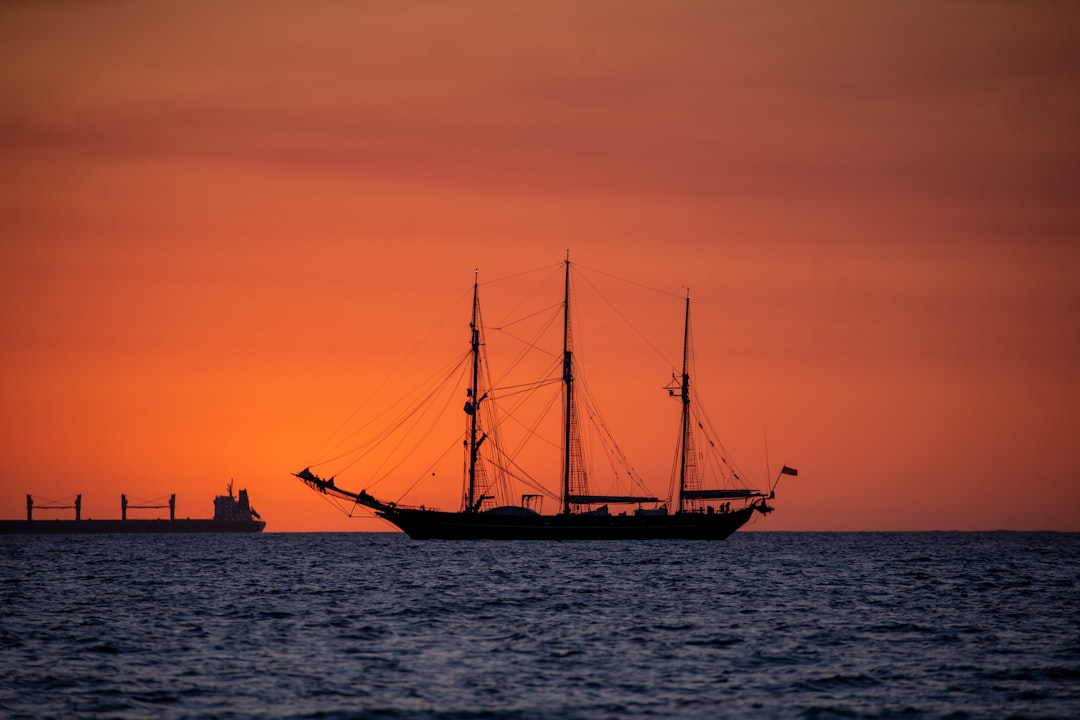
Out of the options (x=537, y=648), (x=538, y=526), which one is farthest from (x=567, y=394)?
(x=537, y=648)

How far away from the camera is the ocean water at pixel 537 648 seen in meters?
38.6

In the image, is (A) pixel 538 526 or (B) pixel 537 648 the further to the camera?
(A) pixel 538 526

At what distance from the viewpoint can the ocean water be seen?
1518 inches

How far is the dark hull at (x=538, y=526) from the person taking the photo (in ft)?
524

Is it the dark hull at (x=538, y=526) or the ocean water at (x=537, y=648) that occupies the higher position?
the ocean water at (x=537, y=648)

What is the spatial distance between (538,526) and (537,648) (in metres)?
110

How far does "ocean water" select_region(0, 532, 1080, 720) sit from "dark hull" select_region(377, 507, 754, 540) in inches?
2668

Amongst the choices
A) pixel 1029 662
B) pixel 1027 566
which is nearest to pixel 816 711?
pixel 1029 662

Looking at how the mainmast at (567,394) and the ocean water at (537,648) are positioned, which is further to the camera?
the mainmast at (567,394)

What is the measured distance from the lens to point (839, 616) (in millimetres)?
63656

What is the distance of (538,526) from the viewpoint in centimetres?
15975

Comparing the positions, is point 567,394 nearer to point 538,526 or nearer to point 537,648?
point 538,526

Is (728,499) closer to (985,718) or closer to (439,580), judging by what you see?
(439,580)

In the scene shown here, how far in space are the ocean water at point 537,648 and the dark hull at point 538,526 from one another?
67774 millimetres
